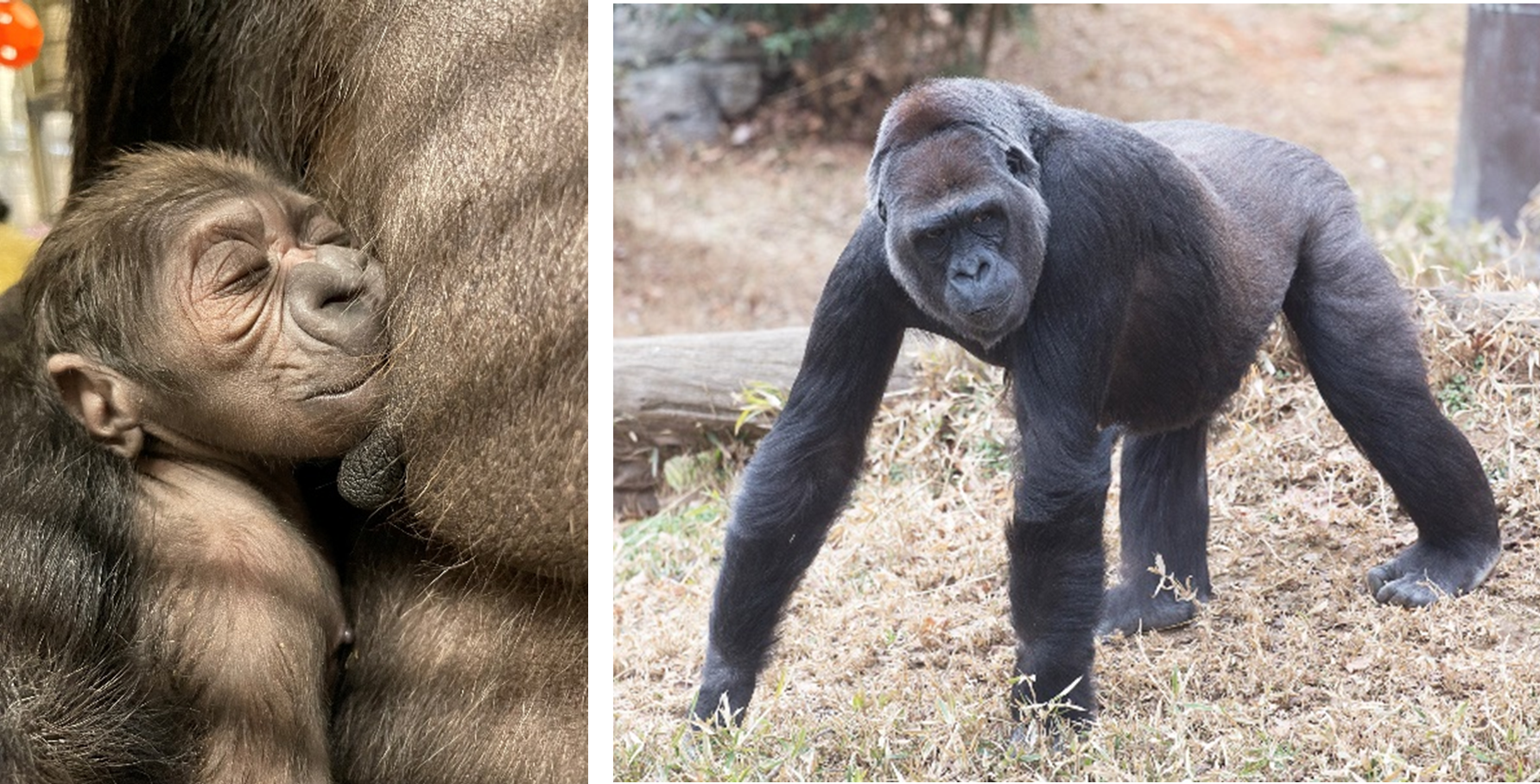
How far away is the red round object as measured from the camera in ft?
4.57

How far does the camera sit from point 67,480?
1.39m

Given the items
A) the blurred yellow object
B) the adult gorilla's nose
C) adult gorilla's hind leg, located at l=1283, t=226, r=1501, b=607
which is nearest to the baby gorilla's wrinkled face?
the adult gorilla's nose

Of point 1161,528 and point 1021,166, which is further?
point 1161,528

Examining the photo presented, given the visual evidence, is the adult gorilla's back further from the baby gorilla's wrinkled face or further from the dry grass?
the dry grass

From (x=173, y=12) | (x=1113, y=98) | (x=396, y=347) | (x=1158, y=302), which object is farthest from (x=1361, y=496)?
(x=173, y=12)

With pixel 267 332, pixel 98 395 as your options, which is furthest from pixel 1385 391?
pixel 98 395

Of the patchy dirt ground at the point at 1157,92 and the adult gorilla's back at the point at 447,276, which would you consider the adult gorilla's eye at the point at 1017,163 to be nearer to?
the adult gorilla's back at the point at 447,276

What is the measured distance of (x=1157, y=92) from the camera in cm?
324

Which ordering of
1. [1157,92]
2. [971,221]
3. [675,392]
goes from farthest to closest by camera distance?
[1157,92] → [675,392] → [971,221]

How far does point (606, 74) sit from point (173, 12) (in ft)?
1.50

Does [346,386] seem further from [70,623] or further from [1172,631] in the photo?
[1172,631]

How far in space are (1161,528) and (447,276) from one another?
0.96m

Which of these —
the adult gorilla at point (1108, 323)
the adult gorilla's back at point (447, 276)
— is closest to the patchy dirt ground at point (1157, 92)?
the adult gorilla at point (1108, 323)

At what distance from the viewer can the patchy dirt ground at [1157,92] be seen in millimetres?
3631
